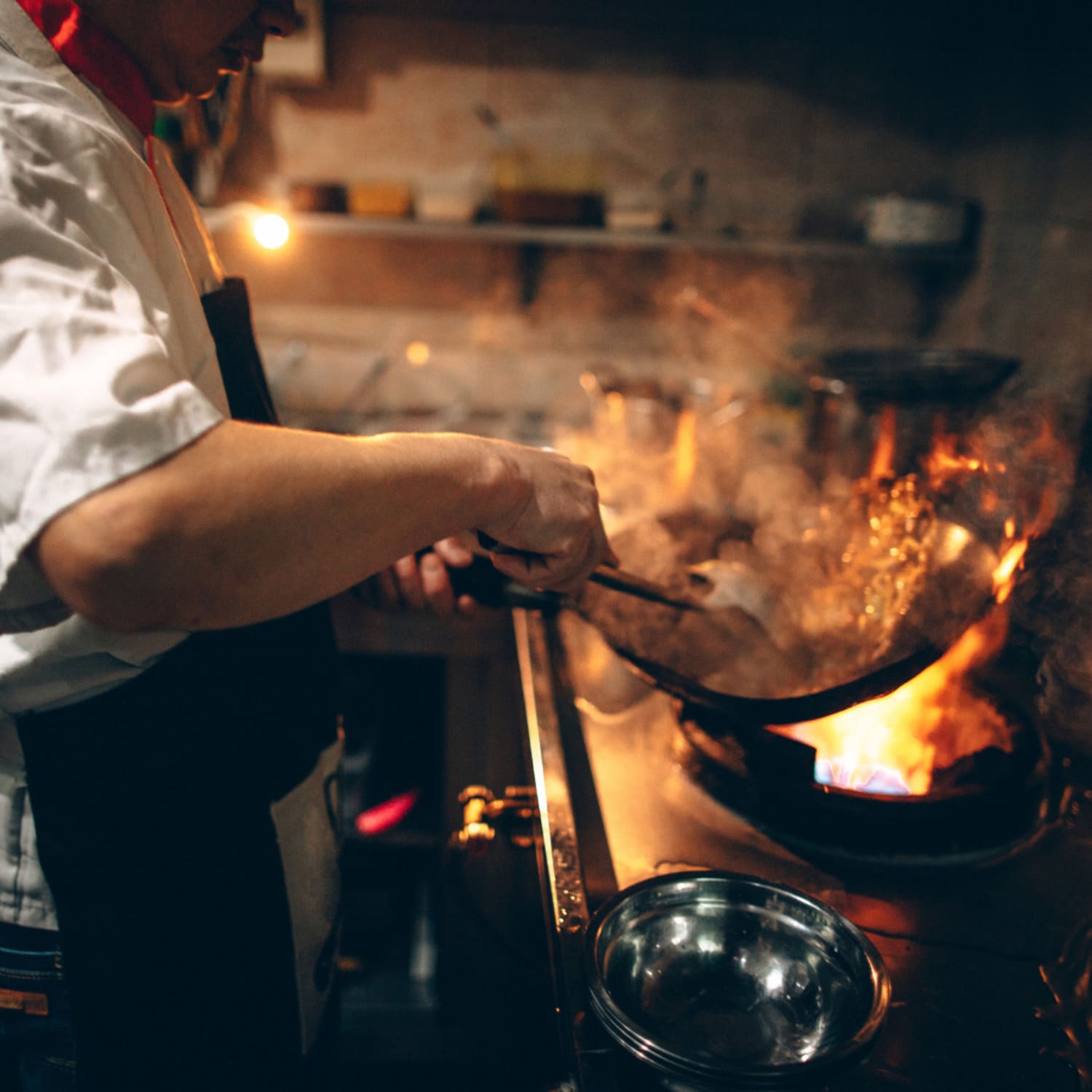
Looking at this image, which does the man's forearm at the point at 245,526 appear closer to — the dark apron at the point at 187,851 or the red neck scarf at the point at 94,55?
the dark apron at the point at 187,851

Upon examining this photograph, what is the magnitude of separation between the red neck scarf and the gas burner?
1.04m

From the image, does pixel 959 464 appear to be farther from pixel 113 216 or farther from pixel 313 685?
pixel 113 216

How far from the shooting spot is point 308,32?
8.94 ft

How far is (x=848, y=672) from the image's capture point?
1329mm

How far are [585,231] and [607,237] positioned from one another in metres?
0.08

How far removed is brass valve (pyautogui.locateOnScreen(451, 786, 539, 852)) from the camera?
1.21 metres

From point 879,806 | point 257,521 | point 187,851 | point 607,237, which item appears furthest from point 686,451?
point 257,521

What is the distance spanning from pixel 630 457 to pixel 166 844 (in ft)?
5.72

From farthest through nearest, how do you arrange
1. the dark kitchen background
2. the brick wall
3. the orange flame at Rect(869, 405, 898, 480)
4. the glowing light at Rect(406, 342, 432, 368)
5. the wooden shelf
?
the glowing light at Rect(406, 342, 432, 368) → the brick wall → the wooden shelf → the dark kitchen background → the orange flame at Rect(869, 405, 898, 480)

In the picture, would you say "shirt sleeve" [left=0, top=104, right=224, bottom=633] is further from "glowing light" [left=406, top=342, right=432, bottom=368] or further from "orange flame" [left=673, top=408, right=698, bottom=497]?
"glowing light" [left=406, top=342, right=432, bottom=368]

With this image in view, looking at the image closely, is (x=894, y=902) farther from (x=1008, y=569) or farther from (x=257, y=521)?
(x=257, y=521)

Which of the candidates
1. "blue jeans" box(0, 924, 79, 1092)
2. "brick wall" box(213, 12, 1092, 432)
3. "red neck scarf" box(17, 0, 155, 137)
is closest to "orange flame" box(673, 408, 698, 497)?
"brick wall" box(213, 12, 1092, 432)

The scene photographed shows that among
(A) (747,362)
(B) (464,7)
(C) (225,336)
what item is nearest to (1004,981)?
(C) (225,336)

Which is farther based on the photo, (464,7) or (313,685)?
(464,7)
